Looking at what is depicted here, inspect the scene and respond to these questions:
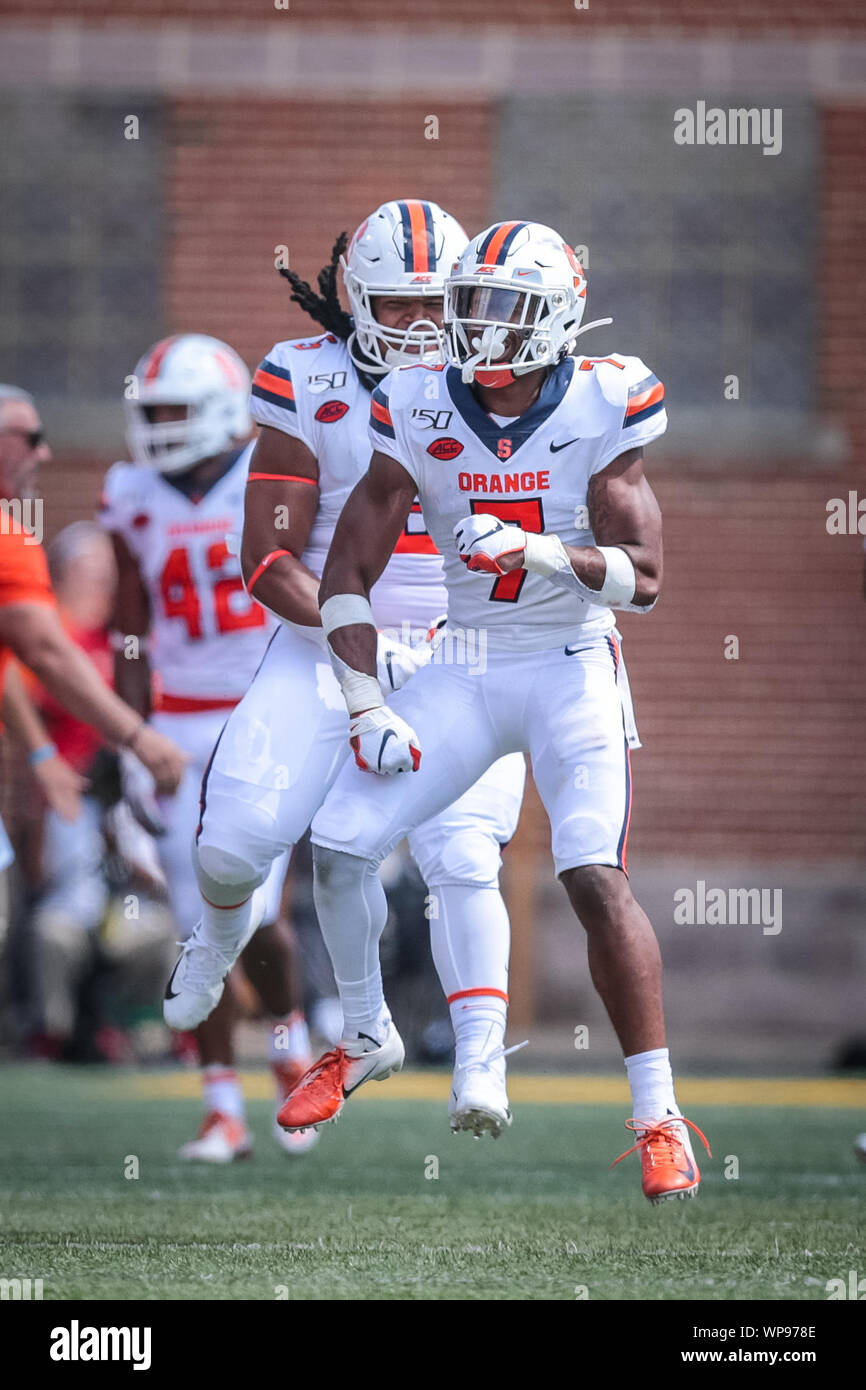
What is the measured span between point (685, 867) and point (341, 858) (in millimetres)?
7187

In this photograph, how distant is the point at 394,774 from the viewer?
15.6ft

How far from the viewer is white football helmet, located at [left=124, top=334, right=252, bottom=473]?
7156 millimetres

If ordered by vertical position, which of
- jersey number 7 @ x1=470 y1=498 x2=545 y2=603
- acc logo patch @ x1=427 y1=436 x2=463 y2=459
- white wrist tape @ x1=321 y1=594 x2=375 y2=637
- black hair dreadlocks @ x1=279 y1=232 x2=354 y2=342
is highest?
black hair dreadlocks @ x1=279 y1=232 x2=354 y2=342

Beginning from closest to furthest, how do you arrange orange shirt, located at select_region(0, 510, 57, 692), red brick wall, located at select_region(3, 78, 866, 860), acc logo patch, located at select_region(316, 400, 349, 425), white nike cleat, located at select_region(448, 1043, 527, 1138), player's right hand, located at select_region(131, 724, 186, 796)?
white nike cleat, located at select_region(448, 1043, 527, 1138) → acc logo patch, located at select_region(316, 400, 349, 425) → orange shirt, located at select_region(0, 510, 57, 692) → player's right hand, located at select_region(131, 724, 186, 796) → red brick wall, located at select_region(3, 78, 866, 860)

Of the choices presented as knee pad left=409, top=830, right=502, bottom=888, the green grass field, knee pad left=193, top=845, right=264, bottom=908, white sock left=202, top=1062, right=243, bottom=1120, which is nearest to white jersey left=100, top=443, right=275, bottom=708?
white sock left=202, top=1062, right=243, bottom=1120

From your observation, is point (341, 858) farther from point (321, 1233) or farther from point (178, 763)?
point (178, 763)

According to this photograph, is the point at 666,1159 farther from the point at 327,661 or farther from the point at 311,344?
the point at 311,344

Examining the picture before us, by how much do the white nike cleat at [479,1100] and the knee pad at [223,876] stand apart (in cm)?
Answer: 75

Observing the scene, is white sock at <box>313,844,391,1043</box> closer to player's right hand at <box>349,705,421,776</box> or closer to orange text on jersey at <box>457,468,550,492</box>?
player's right hand at <box>349,705,421,776</box>

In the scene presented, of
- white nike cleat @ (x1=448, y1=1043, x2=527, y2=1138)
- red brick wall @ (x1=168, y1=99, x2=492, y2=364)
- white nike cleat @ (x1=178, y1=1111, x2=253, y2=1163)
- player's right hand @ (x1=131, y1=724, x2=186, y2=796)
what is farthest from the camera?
red brick wall @ (x1=168, y1=99, x2=492, y2=364)

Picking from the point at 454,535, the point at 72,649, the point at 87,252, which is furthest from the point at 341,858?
the point at 87,252

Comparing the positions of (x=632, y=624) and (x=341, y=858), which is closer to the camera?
(x=341, y=858)

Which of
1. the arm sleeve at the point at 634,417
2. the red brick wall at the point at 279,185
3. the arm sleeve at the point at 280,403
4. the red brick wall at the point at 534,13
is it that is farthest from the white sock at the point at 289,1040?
the red brick wall at the point at 534,13

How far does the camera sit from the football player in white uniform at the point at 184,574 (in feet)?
23.2
